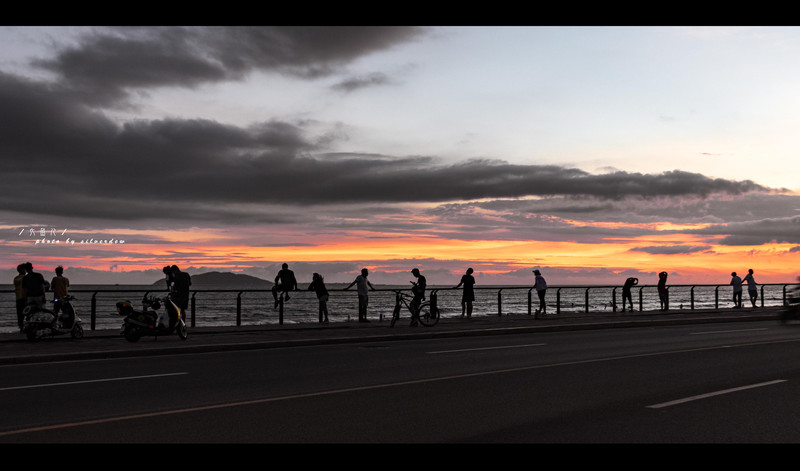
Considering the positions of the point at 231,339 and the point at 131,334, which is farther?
the point at 231,339

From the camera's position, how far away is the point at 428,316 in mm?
24719

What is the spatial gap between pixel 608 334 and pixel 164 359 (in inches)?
490

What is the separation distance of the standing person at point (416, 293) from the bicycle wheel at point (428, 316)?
0.18 metres

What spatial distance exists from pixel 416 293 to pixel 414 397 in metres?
15.5

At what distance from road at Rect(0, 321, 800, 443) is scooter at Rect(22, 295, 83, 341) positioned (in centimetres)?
389

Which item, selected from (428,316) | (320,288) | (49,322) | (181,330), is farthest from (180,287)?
(428,316)

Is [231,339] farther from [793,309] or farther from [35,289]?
[793,309]

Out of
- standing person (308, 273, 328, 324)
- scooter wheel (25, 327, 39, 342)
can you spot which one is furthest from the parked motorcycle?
scooter wheel (25, 327, 39, 342)

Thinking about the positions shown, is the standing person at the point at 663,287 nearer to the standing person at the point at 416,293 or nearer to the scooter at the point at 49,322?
the standing person at the point at 416,293

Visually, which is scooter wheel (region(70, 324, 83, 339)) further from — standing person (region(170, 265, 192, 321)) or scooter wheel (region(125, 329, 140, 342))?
standing person (region(170, 265, 192, 321))

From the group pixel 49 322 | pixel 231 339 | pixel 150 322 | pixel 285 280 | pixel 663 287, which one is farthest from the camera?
pixel 663 287
